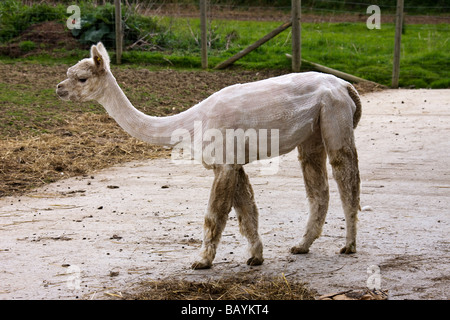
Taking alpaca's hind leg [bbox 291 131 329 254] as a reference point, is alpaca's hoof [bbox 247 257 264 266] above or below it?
below

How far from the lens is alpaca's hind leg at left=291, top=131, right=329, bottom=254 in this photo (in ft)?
18.7

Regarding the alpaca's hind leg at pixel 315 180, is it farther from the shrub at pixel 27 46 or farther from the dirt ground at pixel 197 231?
the shrub at pixel 27 46

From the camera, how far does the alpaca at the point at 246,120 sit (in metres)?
A: 5.15

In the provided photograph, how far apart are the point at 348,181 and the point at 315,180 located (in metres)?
0.37

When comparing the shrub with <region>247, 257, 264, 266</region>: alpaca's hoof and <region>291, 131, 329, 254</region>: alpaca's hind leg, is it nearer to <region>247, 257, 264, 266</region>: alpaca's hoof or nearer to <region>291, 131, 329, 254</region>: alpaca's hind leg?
<region>291, 131, 329, 254</region>: alpaca's hind leg

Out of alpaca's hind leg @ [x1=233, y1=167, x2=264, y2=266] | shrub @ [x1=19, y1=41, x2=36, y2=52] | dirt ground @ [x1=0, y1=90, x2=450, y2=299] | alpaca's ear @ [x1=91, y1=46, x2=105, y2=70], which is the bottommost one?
dirt ground @ [x1=0, y1=90, x2=450, y2=299]

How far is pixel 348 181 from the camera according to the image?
18.0ft

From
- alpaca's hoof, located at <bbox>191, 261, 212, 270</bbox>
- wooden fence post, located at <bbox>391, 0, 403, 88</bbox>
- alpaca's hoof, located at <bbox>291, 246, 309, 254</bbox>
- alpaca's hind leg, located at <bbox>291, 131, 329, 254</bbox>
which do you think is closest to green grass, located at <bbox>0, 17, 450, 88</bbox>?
wooden fence post, located at <bbox>391, 0, 403, 88</bbox>

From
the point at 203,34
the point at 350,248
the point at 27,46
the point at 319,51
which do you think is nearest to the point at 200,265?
the point at 350,248

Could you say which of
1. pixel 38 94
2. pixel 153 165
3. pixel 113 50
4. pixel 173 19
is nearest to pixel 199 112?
pixel 153 165

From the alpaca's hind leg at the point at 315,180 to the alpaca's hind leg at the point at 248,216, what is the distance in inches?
22.9

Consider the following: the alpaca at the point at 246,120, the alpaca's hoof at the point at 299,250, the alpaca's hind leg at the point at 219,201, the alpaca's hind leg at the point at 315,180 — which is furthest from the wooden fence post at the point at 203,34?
the alpaca's hind leg at the point at 219,201

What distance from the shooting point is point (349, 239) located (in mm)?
5547

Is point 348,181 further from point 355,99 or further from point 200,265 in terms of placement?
point 200,265
